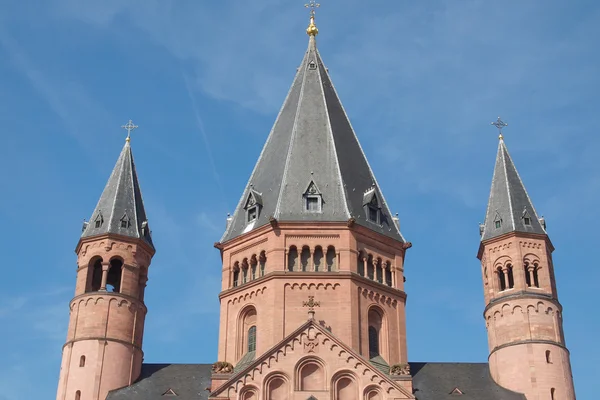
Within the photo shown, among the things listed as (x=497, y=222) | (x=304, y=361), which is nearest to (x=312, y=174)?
(x=497, y=222)

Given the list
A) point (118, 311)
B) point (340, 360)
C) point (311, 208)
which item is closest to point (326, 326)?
point (340, 360)

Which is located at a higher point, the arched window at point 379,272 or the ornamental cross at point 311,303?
the arched window at point 379,272

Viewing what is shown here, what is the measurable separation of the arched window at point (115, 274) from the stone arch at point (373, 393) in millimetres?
18290

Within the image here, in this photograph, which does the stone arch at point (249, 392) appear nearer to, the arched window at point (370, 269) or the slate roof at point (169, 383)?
the slate roof at point (169, 383)

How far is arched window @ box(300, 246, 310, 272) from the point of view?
58.2 m

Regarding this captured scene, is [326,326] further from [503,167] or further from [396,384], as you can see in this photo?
[503,167]

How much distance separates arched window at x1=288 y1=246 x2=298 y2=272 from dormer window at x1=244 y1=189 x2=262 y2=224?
3.83 m

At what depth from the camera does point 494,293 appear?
196 feet

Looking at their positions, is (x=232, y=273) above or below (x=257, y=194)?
below

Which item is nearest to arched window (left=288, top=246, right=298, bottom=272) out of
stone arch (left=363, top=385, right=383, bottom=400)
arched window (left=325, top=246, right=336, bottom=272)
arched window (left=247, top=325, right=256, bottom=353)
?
arched window (left=325, top=246, right=336, bottom=272)

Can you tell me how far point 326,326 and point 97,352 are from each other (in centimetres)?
1371

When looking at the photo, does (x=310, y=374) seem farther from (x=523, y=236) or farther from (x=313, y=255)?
(x=523, y=236)

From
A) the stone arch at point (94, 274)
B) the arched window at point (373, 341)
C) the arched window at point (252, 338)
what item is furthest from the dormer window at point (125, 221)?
the arched window at point (373, 341)

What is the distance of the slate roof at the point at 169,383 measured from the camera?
55.9 metres
